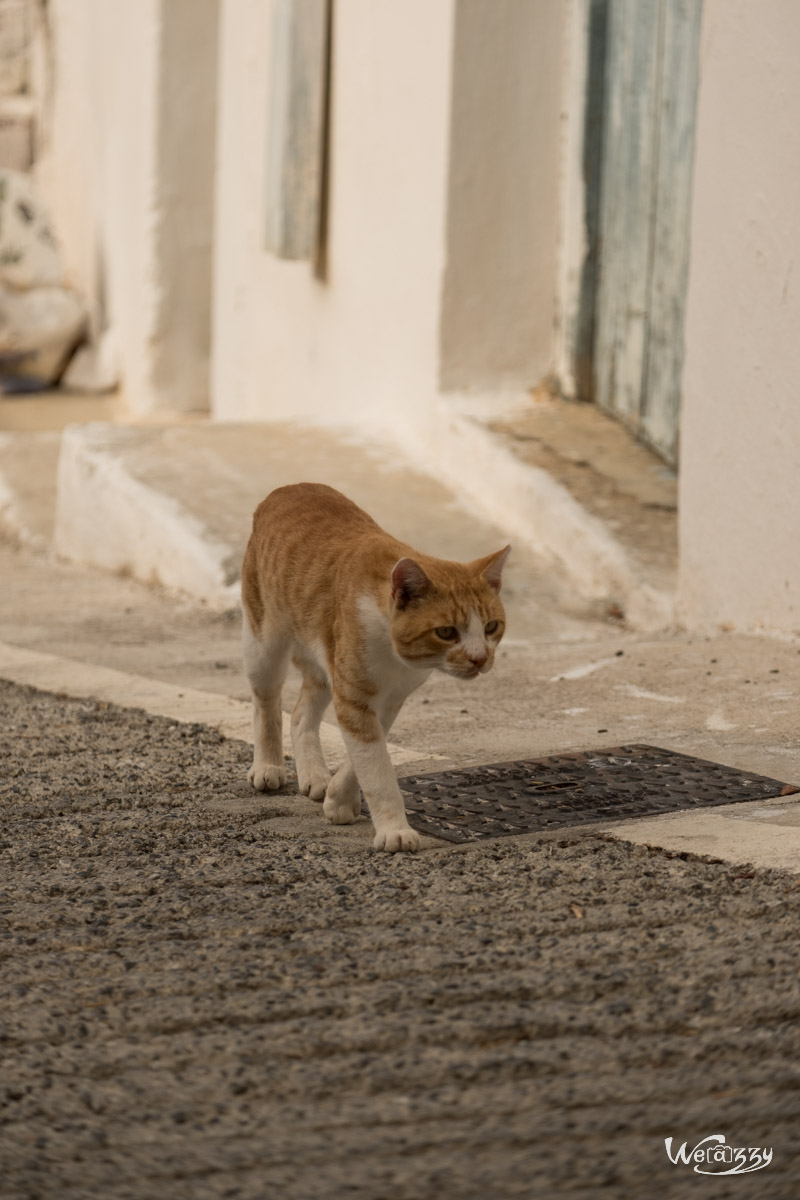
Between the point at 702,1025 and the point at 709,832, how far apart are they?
94cm

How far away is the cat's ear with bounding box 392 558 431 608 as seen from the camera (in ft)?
9.66

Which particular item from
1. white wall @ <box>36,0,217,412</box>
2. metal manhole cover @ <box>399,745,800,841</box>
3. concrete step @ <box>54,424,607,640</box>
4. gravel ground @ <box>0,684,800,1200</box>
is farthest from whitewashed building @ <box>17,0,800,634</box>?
gravel ground @ <box>0,684,800,1200</box>

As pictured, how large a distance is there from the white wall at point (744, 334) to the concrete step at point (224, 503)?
0.59 metres

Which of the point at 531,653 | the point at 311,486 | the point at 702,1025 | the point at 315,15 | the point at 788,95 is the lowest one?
the point at 531,653

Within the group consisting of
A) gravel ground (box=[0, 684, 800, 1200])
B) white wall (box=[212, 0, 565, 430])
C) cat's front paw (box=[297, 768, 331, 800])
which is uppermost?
white wall (box=[212, 0, 565, 430])

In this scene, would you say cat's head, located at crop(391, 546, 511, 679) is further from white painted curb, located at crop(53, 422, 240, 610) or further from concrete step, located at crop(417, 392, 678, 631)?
white painted curb, located at crop(53, 422, 240, 610)

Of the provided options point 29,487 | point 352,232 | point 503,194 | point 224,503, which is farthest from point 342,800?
point 29,487

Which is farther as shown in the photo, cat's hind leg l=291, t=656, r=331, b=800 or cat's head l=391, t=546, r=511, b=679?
cat's hind leg l=291, t=656, r=331, b=800

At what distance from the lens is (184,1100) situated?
2.06 metres

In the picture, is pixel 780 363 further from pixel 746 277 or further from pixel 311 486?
pixel 311 486

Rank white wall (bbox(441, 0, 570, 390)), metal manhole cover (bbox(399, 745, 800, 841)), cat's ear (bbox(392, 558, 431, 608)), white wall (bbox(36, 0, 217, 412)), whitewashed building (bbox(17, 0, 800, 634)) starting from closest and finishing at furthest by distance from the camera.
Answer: cat's ear (bbox(392, 558, 431, 608)) → metal manhole cover (bbox(399, 745, 800, 841)) → whitewashed building (bbox(17, 0, 800, 634)) → white wall (bbox(441, 0, 570, 390)) → white wall (bbox(36, 0, 217, 412))

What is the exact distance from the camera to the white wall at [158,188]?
10.1 meters

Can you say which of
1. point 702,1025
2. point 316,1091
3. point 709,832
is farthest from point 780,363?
point 316,1091

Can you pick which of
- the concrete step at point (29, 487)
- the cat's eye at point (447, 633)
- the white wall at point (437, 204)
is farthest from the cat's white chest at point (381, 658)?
→ the concrete step at point (29, 487)
